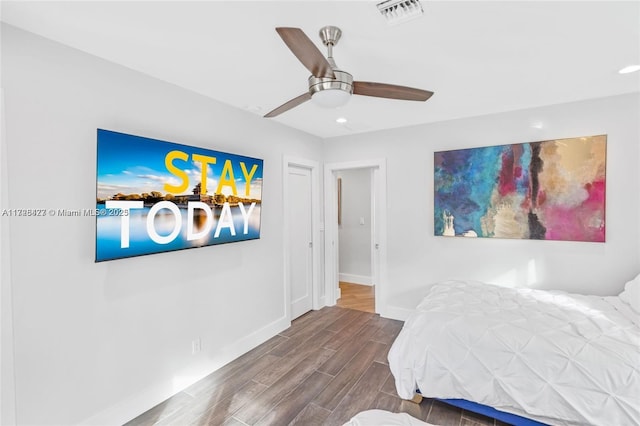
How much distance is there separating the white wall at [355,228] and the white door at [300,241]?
5.18ft

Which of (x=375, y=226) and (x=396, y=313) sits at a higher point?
(x=375, y=226)

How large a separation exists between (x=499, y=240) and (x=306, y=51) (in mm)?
2966

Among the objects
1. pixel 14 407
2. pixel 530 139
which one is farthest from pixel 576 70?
pixel 14 407

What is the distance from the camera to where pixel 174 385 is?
240 cm

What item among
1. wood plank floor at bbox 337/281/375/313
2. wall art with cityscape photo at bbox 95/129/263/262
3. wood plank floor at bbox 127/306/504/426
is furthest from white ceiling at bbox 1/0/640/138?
wood plank floor at bbox 337/281/375/313

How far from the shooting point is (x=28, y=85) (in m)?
1.69

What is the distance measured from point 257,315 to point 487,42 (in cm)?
312

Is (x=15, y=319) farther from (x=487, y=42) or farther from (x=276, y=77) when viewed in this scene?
(x=487, y=42)

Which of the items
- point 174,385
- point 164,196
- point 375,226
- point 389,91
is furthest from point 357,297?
point 389,91

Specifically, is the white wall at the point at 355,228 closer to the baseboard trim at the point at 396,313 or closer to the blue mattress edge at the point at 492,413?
the baseboard trim at the point at 396,313

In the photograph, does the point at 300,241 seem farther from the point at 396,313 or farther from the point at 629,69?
the point at 629,69

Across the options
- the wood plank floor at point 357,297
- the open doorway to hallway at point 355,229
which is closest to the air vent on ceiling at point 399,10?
the wood plank floor at point 357,297

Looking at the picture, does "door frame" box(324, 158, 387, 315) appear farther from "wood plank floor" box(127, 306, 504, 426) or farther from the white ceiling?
the white ceiling

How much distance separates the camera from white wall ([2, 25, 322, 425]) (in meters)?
1.68
